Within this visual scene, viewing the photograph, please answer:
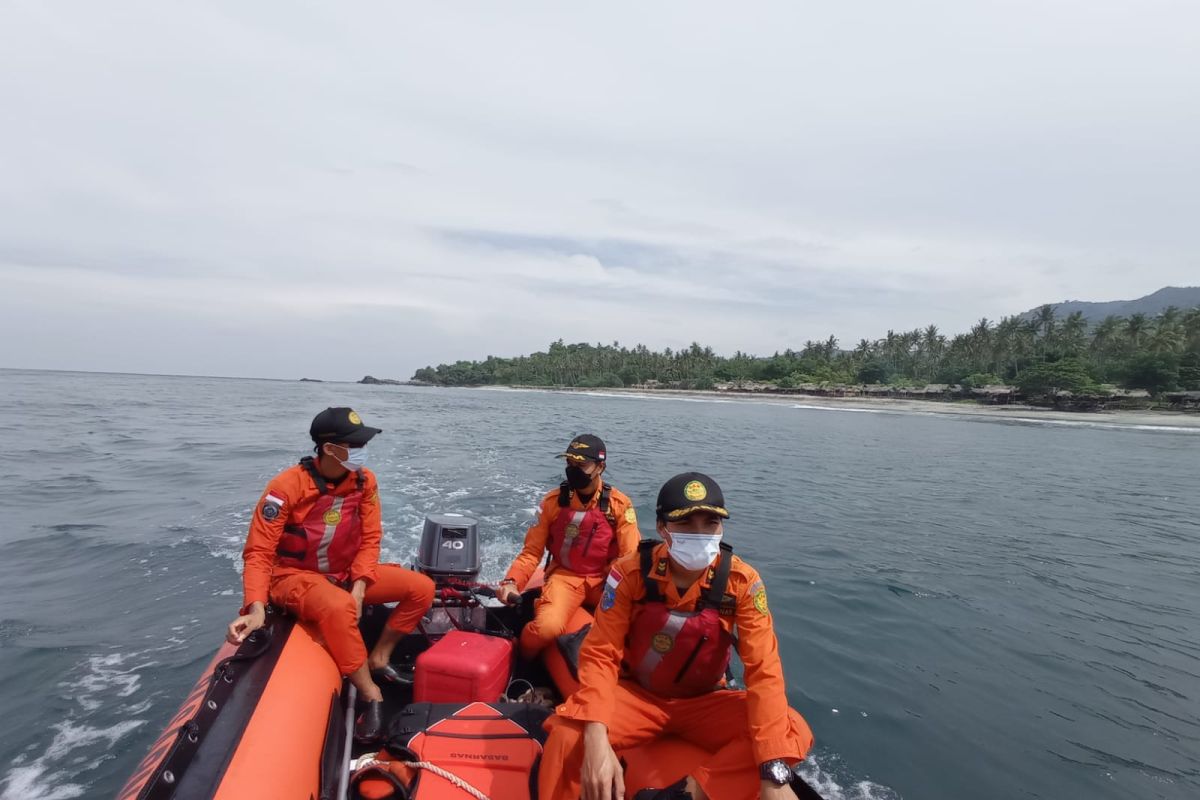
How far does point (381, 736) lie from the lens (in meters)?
3.43

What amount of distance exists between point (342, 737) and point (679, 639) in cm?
194

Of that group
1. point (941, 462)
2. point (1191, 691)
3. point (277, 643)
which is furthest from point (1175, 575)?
point (941, 462)

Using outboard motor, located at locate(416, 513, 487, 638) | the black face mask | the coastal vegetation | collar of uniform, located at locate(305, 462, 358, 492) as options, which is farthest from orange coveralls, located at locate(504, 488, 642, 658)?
the coastal vegetation

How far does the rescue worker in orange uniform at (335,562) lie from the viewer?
11.1ft

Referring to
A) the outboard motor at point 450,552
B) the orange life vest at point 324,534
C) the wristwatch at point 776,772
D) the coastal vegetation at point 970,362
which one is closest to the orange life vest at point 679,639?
the wristwatch at point 776,772

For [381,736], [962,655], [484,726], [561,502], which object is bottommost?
[962,655]

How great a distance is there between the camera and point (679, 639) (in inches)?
108

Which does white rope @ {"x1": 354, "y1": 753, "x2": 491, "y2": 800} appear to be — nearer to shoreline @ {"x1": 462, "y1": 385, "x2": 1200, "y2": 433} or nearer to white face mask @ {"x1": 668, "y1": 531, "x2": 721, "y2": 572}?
white face mask @ {"x1": 668, "y1": 531, "x2": 721, "y2": 572}

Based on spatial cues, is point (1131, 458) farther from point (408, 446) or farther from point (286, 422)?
point (286, 422)

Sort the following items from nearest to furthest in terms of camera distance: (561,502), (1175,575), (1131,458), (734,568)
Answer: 1. (734,568)
2. (561,502)
3. (1175,575)
4. (1131,458)

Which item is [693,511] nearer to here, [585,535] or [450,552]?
[585,535]

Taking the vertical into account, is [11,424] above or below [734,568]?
below

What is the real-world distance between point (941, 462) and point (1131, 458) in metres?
11.1

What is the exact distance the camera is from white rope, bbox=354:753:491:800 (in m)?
2.64
